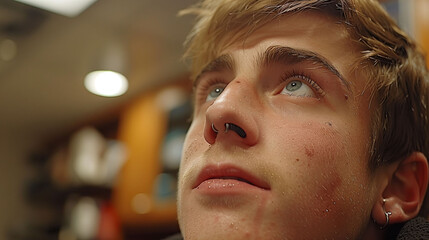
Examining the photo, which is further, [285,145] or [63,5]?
[63,5]

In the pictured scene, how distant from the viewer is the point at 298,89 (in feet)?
2.21

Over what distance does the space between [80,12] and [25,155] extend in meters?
2.06

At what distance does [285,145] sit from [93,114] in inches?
96.7

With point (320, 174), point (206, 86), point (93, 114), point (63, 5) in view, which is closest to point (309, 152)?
point (320, 174)

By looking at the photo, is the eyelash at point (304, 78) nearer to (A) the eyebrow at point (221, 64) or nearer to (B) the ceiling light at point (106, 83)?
(A) the eyebrow at point (221, 64)

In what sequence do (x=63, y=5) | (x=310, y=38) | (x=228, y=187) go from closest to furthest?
(x=228, y=187) < (x=310, y=38) < (x=63, y=5)

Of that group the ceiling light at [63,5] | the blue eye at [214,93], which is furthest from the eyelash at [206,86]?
the ceiling light at [63,5]

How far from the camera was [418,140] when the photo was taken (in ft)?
2.50

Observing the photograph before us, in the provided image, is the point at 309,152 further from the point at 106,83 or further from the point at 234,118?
the point at 106,83

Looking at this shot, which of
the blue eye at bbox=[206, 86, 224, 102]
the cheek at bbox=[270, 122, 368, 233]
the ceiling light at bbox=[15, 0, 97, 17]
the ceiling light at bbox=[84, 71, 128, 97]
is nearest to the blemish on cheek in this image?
the cheek at bbox=[270, 122, 368, 233]

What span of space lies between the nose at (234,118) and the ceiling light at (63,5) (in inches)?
42.1

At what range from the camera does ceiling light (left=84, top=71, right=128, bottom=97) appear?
2.31 m

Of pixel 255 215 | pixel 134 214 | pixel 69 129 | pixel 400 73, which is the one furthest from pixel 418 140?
pixel 69 129

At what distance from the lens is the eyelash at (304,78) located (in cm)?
67
